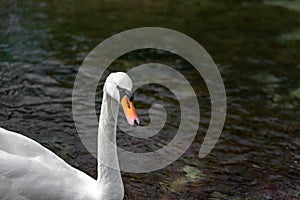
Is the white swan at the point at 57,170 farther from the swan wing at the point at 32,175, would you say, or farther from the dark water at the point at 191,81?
the dark water at the point at 191,81


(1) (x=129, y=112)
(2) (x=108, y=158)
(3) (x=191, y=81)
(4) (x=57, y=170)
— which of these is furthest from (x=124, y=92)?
(3) (x=191, y=81)

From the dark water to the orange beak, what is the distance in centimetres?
150

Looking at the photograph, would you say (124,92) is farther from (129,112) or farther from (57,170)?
(57,170)

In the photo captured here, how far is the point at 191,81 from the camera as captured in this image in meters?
7.88

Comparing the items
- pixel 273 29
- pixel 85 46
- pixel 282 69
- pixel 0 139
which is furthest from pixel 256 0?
pixel 0 139

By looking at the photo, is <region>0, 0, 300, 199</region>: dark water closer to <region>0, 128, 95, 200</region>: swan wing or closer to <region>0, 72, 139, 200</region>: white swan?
<region>0, 72, 139, 200</region>: white swan

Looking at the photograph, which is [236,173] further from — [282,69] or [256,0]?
[256,0]

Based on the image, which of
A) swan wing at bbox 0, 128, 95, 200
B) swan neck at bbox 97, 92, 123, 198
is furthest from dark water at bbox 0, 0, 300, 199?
swan wing at bbox 0, 128, 95, 200

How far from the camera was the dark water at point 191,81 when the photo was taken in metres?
5.71

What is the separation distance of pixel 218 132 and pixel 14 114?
2.31 m

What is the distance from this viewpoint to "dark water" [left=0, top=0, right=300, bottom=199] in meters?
5.71

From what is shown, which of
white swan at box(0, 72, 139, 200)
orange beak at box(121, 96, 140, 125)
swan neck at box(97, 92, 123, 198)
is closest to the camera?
orange beak at box(121, 96, 140, 125)

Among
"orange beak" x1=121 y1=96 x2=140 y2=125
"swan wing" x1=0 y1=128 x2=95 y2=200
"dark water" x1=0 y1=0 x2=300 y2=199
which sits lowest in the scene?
"dark water" x1=0 y1=0 x2=300 y2=199

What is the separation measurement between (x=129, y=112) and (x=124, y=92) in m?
0.17
